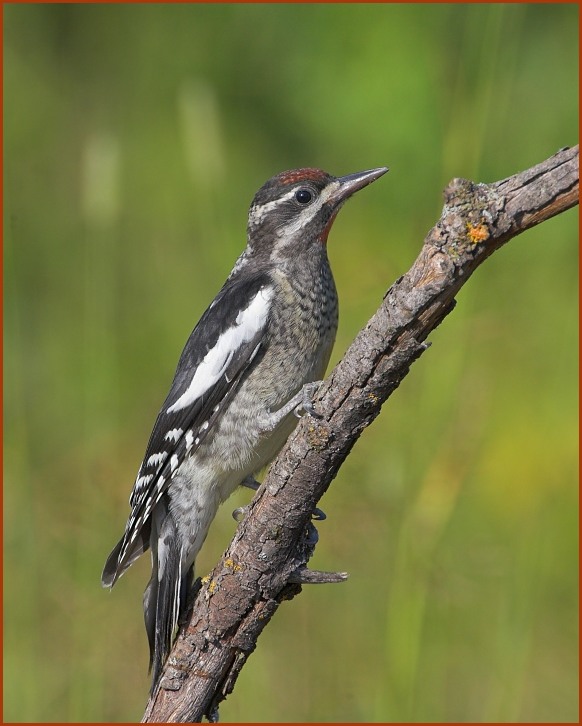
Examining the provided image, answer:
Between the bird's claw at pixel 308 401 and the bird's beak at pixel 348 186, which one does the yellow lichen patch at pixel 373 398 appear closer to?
the bird's claw at pixel 308 401

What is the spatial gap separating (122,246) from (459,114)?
2.76m

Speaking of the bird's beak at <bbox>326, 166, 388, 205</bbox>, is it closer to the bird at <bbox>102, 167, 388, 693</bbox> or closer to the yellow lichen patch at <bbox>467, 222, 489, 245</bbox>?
the bird at <bbox>102, 167, 388, 693</bbox>

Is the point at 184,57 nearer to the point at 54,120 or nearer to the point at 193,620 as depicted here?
the point at 54,120

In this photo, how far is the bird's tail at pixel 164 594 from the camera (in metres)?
2.66

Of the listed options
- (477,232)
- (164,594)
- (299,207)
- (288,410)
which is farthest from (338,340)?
(477,232)

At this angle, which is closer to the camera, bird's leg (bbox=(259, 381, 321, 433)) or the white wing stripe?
bird's leg (bbox=(259, 381, 321, 433))

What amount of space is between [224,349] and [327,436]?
816 mm

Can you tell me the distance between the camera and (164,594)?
9.02 ft

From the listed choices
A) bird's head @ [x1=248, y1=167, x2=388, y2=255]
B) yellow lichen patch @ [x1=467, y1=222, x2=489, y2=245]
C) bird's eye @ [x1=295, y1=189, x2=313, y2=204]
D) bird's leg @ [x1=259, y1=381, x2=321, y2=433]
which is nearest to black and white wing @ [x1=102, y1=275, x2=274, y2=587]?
bird's leg @ [x1=259, y1=381, x2=321, y2=433]

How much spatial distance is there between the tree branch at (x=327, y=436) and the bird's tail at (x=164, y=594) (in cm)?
13

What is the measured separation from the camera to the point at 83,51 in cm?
541

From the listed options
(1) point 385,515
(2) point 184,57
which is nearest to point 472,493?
(1) point 385,515

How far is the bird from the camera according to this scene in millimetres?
2869

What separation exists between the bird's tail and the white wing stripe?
1.22ft
